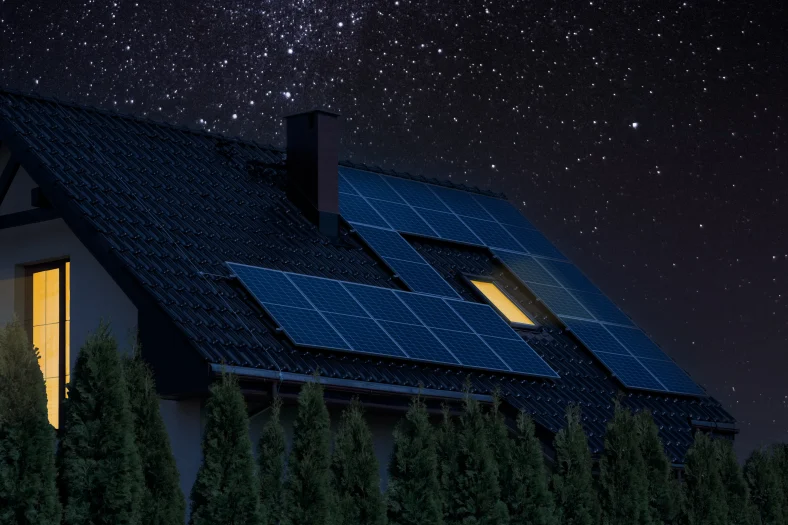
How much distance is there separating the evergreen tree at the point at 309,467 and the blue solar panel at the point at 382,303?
4.75 m

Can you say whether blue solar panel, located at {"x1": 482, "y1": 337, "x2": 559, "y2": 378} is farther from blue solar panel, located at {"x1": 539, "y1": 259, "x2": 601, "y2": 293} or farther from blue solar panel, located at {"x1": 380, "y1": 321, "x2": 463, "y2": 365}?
blue solar panel, located at {"x1": 539, "y1": 259, "x2": 601, "y2": 293}

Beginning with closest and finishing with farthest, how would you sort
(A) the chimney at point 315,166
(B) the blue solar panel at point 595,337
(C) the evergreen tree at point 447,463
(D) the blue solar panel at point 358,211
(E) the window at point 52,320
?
(C) the evergreen tree at point 447,463 < (E) the window at point 52,320 < (A) the chimney at point 315,166 < (D) the blue solar panel at point 358,211 < (B) the blue solar panel at point 595,337

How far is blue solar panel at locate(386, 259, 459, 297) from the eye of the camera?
78.2 ft

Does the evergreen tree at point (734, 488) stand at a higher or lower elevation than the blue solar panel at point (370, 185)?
lower

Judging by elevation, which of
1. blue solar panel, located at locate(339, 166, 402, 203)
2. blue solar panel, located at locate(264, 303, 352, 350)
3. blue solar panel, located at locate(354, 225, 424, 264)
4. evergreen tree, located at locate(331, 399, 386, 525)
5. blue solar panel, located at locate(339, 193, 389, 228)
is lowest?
evergreen tree, located at locate(331, 399, 386, 525)

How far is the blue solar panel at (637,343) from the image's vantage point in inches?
1070

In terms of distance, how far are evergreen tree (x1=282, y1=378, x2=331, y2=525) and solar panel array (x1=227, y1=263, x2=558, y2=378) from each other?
2.63 m

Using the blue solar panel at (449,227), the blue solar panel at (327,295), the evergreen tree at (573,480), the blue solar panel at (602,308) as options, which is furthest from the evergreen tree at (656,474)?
the blue solar panel at (449,227)

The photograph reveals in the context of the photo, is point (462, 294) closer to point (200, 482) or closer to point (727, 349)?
point (200, 482)

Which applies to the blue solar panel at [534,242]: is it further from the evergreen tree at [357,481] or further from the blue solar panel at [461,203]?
the evergreen tree at [357,481]

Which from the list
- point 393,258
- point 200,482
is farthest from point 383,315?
point 200,482

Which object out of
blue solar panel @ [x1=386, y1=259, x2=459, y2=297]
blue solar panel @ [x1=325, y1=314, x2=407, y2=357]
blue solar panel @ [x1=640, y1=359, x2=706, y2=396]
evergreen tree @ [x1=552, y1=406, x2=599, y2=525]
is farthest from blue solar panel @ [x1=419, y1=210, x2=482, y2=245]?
evergreen tree @ [x1=552, y1=406, x2=599, y2=525]

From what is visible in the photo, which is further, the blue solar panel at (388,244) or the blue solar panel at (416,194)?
the blue solar panel at (416,194)

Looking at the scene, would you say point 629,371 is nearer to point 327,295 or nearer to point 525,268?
point 525,268
